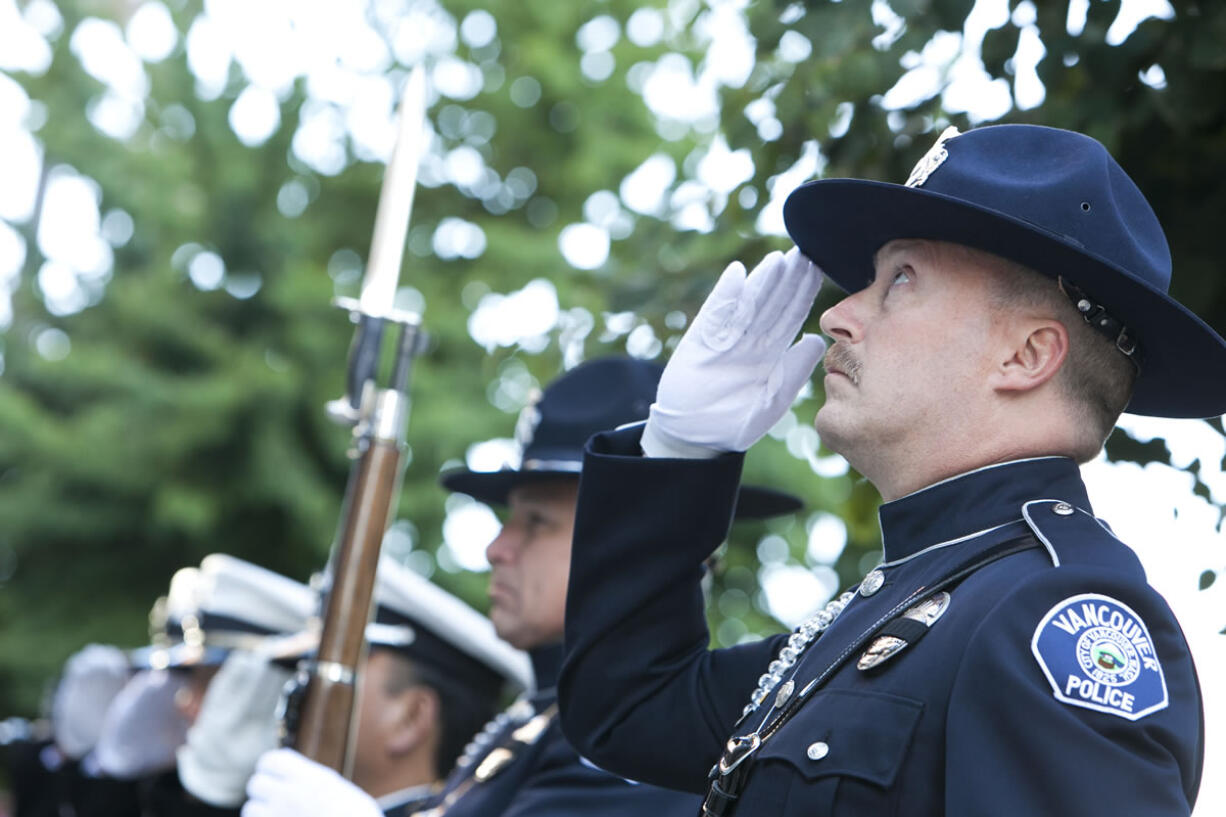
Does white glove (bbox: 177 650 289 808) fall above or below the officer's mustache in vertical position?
below

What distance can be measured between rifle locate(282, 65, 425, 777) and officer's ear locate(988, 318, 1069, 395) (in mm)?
2222

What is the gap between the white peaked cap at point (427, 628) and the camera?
5.04m

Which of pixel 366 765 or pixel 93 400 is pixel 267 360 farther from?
pixel 366 765

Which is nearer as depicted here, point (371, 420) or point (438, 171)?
point (371, 420)

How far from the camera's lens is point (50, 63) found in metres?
11.2

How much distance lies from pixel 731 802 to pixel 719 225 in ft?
6.91

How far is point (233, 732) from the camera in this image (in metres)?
5.58

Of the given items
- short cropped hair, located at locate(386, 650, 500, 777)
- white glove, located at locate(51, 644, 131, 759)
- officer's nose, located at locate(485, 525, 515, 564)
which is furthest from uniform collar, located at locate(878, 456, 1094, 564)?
white glove, located at locate(51, 644, 131, 759)

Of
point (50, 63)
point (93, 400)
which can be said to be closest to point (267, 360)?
point (93, 400)

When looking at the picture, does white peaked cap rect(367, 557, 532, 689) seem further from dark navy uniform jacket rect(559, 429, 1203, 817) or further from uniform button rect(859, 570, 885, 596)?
uniform button rect(859, 570, 885, 596)

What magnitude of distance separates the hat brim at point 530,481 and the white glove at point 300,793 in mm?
850

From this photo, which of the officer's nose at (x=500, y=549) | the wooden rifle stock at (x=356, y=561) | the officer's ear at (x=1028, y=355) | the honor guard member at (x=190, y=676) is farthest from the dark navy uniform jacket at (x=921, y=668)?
the honor guard member at (x=190, y=676)

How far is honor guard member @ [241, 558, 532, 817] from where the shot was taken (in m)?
4.93

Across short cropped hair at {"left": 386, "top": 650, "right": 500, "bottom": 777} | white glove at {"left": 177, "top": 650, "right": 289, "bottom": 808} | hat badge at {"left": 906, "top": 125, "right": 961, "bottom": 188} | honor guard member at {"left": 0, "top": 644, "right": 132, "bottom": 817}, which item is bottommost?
honor guard member at {"left": 0, "top": 644, "right": 132, "bottom": 817}
